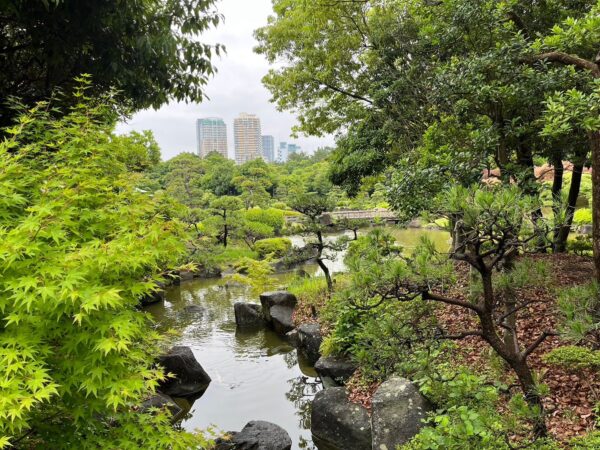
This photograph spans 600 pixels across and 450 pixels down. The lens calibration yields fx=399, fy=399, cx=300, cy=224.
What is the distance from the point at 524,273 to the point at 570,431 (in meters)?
1.47

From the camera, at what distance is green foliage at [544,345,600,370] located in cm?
396

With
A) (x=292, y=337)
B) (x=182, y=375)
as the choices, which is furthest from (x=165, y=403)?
(x=292, y=337)

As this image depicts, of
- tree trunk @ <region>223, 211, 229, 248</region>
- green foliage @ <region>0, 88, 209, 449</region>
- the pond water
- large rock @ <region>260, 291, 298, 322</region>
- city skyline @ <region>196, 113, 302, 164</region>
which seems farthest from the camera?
city skyline @ <region>196, 113, 302, 164</region>

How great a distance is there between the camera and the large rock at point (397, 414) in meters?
4.11

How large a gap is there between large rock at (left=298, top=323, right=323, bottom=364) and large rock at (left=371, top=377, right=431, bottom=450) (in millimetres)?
3254

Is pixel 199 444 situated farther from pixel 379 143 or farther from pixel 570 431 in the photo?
pixel 379 143

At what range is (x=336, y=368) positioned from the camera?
6527 millimetres

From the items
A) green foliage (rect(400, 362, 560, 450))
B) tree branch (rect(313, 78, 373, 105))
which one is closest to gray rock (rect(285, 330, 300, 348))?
green foliage (rect(400, 362, 560, 450))

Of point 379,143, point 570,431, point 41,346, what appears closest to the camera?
point 41,346

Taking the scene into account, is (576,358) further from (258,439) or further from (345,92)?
(345,92)

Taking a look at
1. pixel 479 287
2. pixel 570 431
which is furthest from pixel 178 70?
pixel 570 431

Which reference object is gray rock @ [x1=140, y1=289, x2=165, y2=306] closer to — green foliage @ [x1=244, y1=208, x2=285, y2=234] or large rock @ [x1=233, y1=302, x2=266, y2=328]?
large rock @ [x1=233, y1=302, x2=266, y2=328]

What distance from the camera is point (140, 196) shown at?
3322mm

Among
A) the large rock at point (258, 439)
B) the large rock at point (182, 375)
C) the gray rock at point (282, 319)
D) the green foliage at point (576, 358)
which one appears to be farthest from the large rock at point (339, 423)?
the gray rock at point (282, 319)
